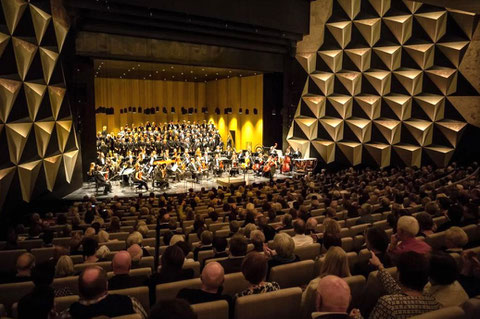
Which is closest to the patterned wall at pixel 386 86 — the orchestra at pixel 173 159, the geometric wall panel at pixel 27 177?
the orchestra at pixel 173 159

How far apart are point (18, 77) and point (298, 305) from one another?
9.48 metres

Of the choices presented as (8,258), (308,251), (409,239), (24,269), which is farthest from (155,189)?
(409,239)

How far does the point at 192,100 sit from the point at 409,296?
1003 inches

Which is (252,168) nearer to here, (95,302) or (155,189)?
(155,189)

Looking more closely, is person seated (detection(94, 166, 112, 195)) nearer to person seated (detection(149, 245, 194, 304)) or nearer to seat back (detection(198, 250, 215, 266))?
seat back (detection(198, 250, 215, 266))

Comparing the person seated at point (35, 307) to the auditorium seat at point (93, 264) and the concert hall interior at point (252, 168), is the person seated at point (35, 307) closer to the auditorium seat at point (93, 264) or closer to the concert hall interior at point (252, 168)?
the concert hall interior at point (252, 168)

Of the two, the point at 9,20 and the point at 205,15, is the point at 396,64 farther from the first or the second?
the point at 9,20

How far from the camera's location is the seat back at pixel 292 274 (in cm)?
321

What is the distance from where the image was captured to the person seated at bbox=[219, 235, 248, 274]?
3.48 m

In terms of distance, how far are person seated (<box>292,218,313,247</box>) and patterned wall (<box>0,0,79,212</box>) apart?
24.5 ft

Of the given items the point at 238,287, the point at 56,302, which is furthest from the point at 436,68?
the point at 56,302

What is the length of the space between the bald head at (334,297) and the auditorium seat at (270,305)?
49 centimetres

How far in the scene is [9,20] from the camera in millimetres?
8727

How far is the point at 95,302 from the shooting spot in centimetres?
231
